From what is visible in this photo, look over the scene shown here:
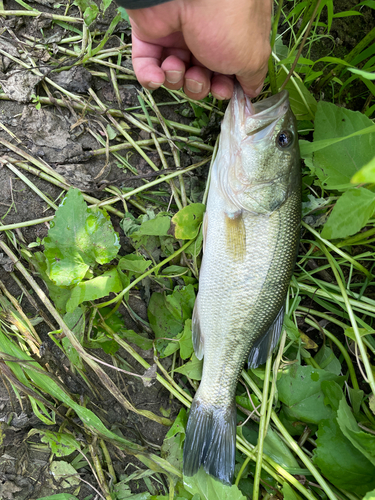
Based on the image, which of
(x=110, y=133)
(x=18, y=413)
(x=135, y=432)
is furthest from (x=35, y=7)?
(x=135, y=432)

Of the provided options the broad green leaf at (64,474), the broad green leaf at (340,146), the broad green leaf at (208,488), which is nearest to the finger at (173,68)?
the broad green leaf at (340,146)

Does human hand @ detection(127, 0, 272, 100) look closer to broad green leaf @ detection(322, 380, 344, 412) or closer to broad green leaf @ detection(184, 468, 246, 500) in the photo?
broad green leaf @ detection(322, 380, 344, 412)

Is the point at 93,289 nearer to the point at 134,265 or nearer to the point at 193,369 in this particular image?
the point at 134,265

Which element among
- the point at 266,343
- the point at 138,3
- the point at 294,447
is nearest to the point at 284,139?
the point at 138,3

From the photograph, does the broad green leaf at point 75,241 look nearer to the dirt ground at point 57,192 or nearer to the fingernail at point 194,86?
the dirt ground at point 57,192

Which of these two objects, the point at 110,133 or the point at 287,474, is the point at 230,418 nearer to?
the point at 287,474

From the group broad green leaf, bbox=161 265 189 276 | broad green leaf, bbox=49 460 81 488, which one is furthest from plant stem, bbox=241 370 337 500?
broad green leaf, bbox=49 460 81 488
